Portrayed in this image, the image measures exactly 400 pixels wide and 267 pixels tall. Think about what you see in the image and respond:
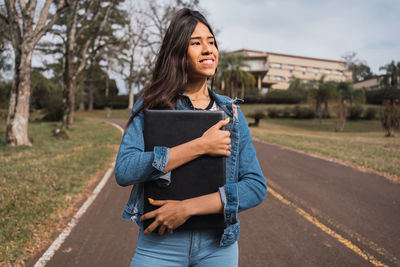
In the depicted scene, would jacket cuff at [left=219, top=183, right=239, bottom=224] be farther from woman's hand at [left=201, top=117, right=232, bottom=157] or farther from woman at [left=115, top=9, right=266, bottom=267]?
woman's hand at [left=201, top=117, right=232, bottom=157]

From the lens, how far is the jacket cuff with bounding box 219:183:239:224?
1452 mm

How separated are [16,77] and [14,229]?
911cm

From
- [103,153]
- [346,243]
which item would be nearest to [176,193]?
[346,243]

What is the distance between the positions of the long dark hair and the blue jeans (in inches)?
25.3

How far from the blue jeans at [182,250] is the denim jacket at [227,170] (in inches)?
2.6

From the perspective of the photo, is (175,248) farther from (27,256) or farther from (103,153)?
(103,153)

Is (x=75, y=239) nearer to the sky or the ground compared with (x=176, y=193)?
nearer to the ground

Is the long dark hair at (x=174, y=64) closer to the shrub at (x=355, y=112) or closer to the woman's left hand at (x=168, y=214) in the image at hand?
the woman's left hand at (x=168, y=214)

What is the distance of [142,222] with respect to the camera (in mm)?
1525

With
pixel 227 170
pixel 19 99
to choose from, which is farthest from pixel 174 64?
pixel 19 99

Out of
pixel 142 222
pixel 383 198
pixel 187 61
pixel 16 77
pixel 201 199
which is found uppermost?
pixel 16 77

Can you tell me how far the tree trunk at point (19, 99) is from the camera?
11.8 meters

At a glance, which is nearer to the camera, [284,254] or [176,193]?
[176,193]

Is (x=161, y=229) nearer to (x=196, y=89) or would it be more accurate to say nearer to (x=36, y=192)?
(x=196, y=89)
